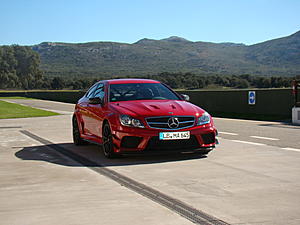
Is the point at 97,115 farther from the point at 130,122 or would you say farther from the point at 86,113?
the point at 130,122

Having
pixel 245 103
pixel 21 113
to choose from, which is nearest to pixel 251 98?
pixel 245 103

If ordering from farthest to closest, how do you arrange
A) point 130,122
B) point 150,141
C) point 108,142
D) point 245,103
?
1. point 245,103
2. point 108,142
3. point 130,122
4. point 150,141

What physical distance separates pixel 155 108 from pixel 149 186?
260 cm

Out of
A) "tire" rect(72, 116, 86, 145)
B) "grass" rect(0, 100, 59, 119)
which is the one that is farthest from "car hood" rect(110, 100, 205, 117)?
"grass" rect(0, 100, 59, 119)

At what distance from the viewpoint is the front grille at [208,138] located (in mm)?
9546

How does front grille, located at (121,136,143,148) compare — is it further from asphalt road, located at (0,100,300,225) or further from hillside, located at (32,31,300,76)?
hillside, located at (32,31,300,76)

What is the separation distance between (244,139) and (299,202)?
23.9 feet

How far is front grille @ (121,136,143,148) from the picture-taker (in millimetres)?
9188

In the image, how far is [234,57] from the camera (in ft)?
577

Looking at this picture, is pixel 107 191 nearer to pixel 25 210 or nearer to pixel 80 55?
pixel 25 210

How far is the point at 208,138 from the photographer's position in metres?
9.62

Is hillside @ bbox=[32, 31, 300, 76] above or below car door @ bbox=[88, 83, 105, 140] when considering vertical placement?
above

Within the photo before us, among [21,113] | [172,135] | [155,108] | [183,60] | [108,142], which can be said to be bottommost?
[21,113]

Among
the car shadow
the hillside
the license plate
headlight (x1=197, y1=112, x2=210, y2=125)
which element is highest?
the hillside
